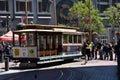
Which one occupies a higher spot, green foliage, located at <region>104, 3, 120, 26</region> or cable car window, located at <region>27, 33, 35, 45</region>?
green foliage, located at <region>104, 3, 120, 26</region>

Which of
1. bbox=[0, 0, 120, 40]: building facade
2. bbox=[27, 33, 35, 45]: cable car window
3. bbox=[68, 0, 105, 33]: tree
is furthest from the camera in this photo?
Result: bbox=[68, 0, 105, 33]: tree

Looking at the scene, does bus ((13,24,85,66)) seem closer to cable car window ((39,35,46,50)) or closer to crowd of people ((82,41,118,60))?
cable car window ((39,35,46,50))

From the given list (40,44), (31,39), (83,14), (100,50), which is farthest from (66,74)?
(83,14)

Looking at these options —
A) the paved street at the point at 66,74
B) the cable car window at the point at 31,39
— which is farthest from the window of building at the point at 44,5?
the paved street at the point at 66,74

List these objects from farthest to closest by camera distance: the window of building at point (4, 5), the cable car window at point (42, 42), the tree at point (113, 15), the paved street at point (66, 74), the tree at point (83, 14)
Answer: the tree at point (113, 15) < the tree at point (83, 14) < the window of building at point (4, 5) < the cable car window at point (42, 42) < the paved street at point (66, 74)

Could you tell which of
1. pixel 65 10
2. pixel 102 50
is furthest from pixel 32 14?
pixel 102 50

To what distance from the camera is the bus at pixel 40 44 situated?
31.0 metres

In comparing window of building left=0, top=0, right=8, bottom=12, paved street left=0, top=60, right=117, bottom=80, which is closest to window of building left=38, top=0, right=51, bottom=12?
window of building left=0, top=0, right=8, bottom=12

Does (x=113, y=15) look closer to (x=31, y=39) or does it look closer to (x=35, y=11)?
(x=35, y=11)

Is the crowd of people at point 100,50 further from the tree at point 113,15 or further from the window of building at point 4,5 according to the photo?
the tree at point 113,15

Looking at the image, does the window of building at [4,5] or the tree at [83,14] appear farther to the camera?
the tree at [83,14]

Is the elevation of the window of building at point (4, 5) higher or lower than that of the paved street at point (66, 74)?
higher

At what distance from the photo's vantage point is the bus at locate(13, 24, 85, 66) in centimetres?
3103

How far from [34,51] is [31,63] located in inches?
43.6
